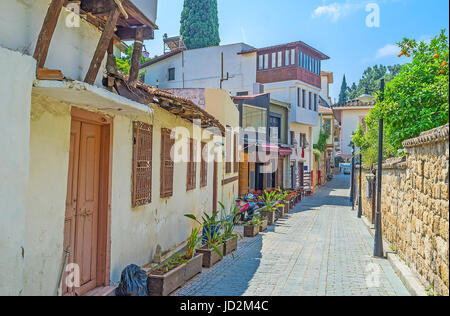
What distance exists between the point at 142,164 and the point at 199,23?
102 ft

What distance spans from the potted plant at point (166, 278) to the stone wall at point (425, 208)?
3.75m

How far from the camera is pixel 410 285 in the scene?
6.07 meters

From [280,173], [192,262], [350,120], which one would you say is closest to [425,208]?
[192,262]

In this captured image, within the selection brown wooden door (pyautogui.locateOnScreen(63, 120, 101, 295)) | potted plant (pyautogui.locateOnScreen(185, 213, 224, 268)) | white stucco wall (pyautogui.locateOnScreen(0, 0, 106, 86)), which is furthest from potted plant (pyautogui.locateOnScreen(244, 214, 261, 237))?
white stucco wall (pyautogui.locateOnScreen(0, 0, 106, 86))

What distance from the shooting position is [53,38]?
15.8 ft

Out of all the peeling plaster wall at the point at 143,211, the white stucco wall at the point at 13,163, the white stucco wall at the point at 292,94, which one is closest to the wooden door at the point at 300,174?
the white stucco wall at the point at 292,94

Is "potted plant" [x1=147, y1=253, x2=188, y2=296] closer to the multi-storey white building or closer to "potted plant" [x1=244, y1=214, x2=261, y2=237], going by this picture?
"potted plant" [x1=244, y1=214, x2=261, y2=237]

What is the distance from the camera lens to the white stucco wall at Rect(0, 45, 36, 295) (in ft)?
11.7

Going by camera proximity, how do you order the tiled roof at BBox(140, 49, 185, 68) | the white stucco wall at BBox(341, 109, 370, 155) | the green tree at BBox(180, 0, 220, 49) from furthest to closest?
the white stucco wall at BBox(341, 109, 370, 155)
the green tree at BBox(180, 0, 220, 49)
the tiled roof at BBox(140, 49, 185, 68)

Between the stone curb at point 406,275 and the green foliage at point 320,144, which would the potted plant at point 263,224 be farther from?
the green foliage at point 320,144

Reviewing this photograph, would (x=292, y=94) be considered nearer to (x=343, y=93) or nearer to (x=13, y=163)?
(x=13, y=163)

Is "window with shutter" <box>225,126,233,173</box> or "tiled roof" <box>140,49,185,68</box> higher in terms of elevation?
"tiled roof" <box>140,49,185,68</box>

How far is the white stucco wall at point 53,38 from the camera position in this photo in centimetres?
409

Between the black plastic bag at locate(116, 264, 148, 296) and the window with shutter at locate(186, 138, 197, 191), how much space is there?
474 centimetres
